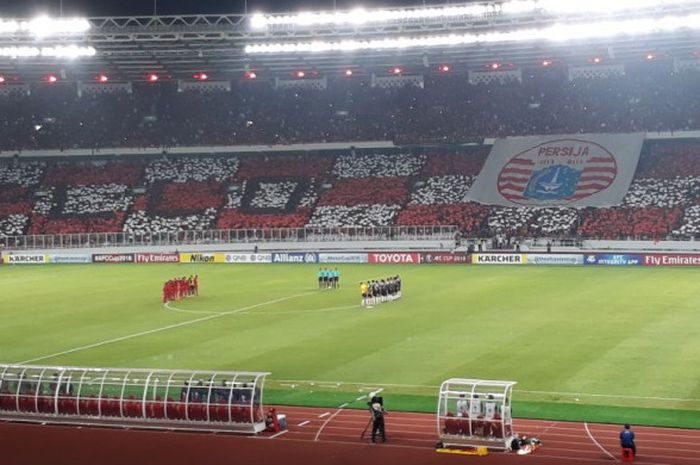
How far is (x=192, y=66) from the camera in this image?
70625mm

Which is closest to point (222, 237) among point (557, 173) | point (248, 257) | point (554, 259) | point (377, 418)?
point (248, 257)

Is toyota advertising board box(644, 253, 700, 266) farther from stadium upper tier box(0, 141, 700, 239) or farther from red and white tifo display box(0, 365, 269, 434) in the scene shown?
red and white tifo display box(0, 365, 269, 434)

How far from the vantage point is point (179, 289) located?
44781mm

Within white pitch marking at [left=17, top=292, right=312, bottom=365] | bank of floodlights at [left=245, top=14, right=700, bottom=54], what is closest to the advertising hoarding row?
bank of floodlights at [left=245, top=14, right=700, bottom=54]

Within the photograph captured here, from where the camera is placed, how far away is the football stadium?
2142 cm

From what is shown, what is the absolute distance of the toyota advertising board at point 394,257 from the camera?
62278 millimetres

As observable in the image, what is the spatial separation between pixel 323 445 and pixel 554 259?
41.3 meters

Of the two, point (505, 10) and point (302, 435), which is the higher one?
point (505, 10)

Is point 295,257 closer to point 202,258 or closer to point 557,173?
point 202,258

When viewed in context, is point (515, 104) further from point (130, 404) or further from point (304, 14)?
point (130, 404)

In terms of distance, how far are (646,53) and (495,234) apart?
16.3m

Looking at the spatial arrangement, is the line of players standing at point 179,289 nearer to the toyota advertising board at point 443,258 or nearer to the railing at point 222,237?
the toyota advertising board at point 443,258

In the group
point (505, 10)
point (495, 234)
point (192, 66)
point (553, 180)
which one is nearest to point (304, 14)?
point (505, 10)

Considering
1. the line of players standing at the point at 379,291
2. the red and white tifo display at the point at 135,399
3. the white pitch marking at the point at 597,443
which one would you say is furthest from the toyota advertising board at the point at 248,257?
the white pitch marking at the point at 597,443
